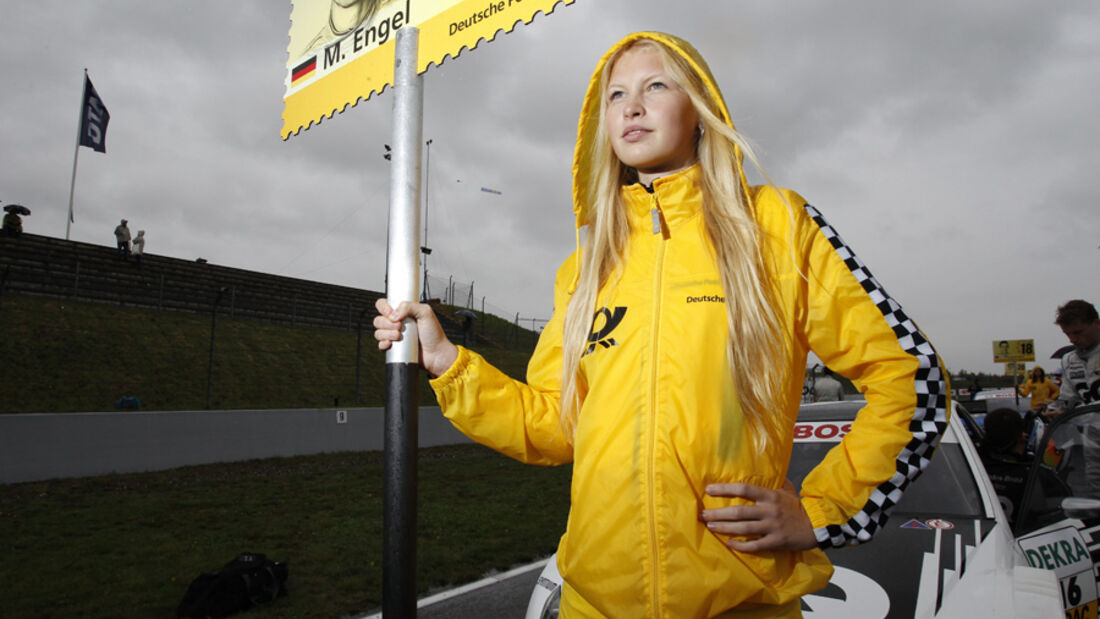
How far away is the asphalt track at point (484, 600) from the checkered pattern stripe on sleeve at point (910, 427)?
145 inches

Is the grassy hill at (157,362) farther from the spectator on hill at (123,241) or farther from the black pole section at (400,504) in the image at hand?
the black pole section at (400,504)

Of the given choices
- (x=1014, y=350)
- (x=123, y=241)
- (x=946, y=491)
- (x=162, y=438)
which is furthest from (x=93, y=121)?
(x=1014, y=350)

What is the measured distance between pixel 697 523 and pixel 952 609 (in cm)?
181

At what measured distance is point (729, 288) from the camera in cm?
136

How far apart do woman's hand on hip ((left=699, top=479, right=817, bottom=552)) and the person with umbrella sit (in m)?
28.1

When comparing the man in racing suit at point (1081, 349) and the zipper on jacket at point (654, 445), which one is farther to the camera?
the man in racing suit at point (1081, 349)

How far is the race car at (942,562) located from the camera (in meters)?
2.43

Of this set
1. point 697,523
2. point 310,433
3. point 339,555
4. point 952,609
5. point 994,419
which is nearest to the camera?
point 697,523

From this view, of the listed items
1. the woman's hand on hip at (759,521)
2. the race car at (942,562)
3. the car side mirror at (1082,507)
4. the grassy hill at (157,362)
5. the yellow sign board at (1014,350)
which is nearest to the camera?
the woman's hand on hip at (759,521)

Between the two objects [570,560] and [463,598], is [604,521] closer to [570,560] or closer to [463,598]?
[570,560]

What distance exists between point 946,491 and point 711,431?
262cm

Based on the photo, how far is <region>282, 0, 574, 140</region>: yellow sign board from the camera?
1.74 meters

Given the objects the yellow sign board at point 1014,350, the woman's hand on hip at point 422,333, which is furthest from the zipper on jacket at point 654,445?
the yellow sign board at point 1014,350

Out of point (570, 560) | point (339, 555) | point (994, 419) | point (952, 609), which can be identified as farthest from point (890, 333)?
point (339, 555)
